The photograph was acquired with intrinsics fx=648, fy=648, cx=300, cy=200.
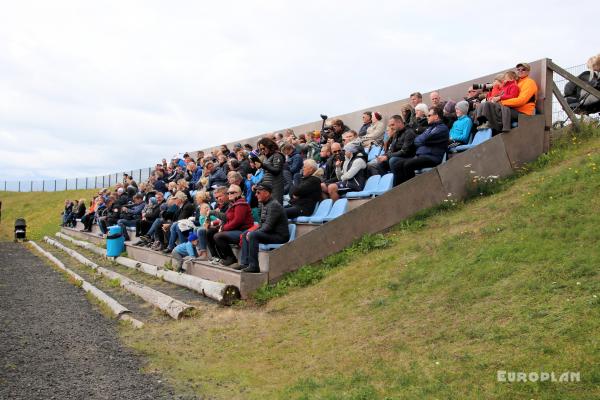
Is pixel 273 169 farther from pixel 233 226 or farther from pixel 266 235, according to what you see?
pixel 266 235

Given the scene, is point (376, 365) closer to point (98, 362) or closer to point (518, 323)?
point (518, 323)

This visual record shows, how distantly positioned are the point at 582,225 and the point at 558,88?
546 centimetres

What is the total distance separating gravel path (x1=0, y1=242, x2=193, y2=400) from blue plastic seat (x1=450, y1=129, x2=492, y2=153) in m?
6.83

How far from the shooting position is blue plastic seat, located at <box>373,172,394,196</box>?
1153cm

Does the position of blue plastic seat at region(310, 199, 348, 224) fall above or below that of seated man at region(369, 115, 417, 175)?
below

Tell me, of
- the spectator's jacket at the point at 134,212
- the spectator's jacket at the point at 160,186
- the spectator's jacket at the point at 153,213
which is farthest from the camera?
the spectator's jacket at the point at 160,186

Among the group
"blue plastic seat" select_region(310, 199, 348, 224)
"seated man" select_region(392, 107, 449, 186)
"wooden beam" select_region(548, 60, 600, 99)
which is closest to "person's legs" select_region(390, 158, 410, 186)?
"seated man" select_region(392, 107, 449, 186)

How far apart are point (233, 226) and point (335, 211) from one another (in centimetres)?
198

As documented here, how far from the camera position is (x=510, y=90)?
12.2m

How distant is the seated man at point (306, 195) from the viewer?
483 inches

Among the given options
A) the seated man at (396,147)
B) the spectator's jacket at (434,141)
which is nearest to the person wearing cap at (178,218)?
the seated man at (396,147)

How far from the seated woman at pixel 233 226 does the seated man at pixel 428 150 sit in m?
2.86

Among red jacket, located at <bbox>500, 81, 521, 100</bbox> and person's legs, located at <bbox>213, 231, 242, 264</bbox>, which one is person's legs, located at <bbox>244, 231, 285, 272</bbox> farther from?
red jacket, located at <bbox>500, 81, 521, 100</bbox>

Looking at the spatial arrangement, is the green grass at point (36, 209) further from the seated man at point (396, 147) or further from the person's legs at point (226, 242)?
the seated man at point (396, 147)
